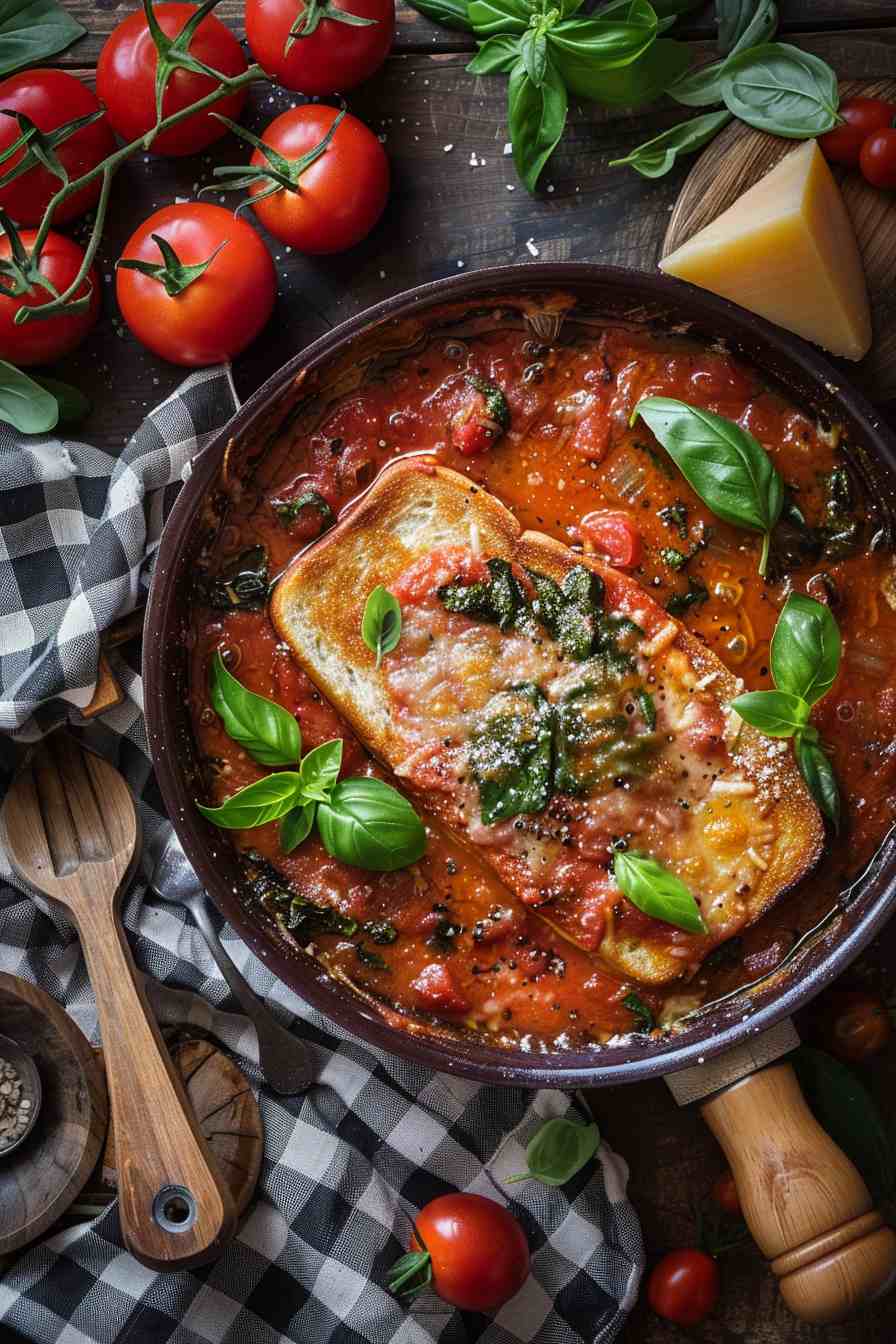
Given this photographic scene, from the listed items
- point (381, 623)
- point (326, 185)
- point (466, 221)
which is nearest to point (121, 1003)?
point (381, 623)

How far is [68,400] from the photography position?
3.60 m

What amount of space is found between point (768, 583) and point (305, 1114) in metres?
2.04

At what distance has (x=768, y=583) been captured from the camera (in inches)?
132

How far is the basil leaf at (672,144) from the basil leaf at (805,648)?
133 centimetres

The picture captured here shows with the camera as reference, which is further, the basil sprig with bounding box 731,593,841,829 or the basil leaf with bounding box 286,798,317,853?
the basil leaf with bounding box 286,798,317,853

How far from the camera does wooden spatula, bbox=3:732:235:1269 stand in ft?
10.8

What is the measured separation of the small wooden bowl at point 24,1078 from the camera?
3.37m

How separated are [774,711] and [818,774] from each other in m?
0.22

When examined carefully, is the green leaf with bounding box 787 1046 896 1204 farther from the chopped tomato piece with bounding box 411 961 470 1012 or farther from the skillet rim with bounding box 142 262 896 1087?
the chopped tomato piece with bounding box 411 961 470 1012

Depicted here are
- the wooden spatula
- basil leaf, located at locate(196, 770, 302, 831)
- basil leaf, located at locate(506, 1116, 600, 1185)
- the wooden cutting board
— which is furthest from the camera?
basil leaf, located at locate(506, 1116, 600, 1185)

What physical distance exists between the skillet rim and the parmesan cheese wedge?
12 centimetres

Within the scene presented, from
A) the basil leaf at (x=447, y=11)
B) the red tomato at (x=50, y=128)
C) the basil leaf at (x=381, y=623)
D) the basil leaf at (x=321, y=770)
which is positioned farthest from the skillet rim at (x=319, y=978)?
the red tomato at (x=50, y=128)

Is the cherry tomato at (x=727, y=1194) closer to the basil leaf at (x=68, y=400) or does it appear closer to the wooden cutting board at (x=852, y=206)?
the wooden cutting board at (x=852, y=206)

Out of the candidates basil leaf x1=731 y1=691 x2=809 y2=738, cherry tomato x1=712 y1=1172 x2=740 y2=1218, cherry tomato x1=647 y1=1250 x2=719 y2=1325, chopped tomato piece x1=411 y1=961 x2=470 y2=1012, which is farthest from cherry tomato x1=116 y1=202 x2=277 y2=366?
cherry tomato x1=647 y1=1250 x2=719 y2=1325
